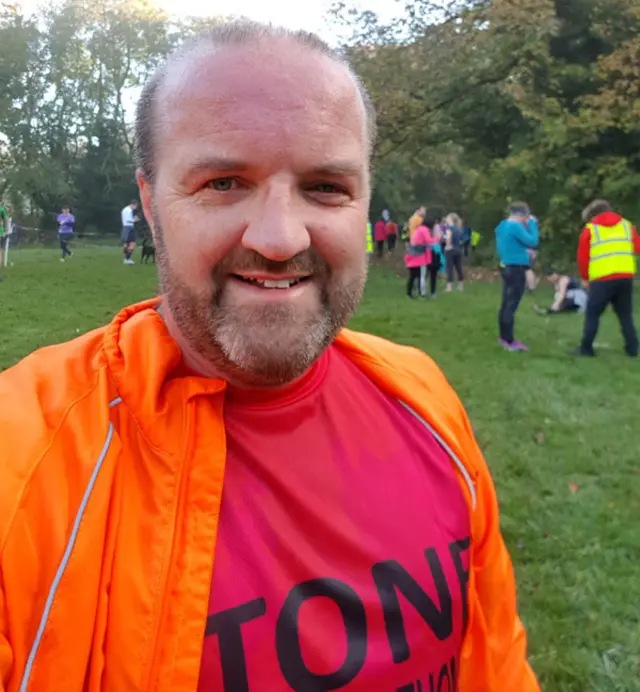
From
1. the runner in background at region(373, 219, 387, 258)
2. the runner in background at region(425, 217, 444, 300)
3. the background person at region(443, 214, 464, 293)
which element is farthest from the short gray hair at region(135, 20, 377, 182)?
the runner in background at region(373, 219, 387, 258)

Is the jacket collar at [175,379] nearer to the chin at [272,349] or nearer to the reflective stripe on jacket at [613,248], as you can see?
the chin at [272,349]

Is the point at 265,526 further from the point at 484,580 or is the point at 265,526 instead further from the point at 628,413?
the point at 628,413

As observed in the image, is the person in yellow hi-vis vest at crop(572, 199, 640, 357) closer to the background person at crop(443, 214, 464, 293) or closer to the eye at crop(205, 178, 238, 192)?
the background person at crop(443, 214, 464, 293)

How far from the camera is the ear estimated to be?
1445mm

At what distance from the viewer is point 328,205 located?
1390 mm

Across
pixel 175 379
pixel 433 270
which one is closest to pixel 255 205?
pixel 175 379

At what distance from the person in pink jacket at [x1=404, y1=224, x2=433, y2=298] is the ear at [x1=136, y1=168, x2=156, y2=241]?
12.0 metres

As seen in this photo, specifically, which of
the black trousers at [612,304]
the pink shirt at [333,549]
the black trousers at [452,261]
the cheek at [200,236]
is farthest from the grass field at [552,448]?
the black trousers at [452,261]

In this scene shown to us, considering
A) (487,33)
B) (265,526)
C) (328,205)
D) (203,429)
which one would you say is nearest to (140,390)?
(203,429)

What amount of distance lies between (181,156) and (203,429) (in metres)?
0.51

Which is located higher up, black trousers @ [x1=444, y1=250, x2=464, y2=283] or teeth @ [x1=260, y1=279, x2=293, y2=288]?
teeth @ [x1=260, y1=279, x2=293, y2=288]

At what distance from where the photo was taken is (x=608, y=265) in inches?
332

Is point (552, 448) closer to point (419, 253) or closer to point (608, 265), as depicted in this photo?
point (608, 265)

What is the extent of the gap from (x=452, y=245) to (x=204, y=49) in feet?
48.4
